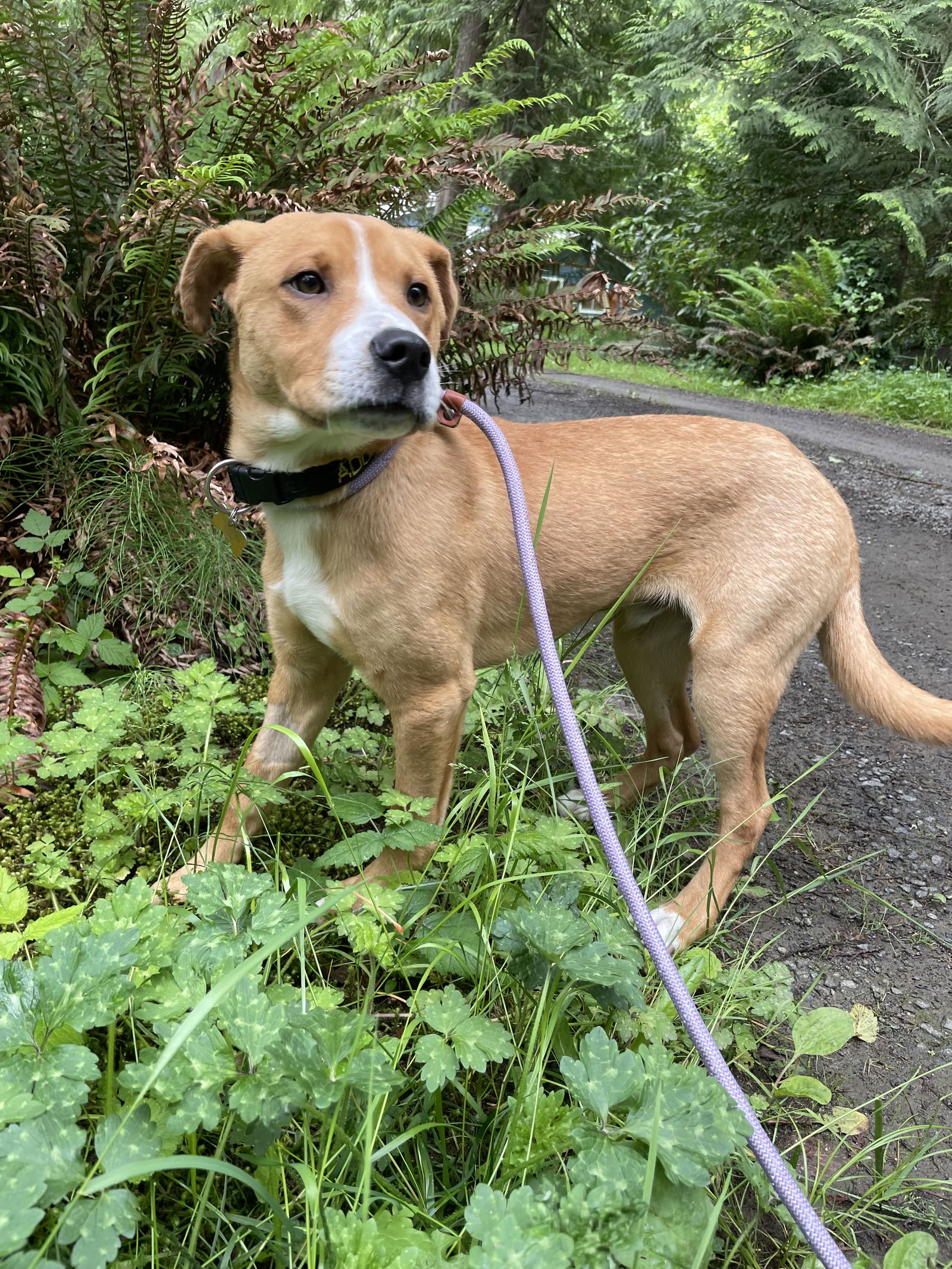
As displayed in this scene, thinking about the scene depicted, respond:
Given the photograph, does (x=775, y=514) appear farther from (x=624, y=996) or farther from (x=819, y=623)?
(x=624, y=996)

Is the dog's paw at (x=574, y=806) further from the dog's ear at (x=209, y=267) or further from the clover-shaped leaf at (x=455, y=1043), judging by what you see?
the dog's ear at (x=209, y=267)

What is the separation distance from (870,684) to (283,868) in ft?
6.27

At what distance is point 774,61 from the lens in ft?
48.8

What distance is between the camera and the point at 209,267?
2252 mm

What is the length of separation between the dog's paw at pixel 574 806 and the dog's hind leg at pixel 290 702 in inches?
35.2

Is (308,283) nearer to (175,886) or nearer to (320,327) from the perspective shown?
(320,327)

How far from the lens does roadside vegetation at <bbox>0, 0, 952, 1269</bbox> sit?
1231 mm

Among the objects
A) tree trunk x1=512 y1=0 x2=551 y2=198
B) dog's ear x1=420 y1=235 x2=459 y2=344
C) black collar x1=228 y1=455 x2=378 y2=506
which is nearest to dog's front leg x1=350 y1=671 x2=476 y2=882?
black collar x1=228 y1=455 x2=378 y2=506

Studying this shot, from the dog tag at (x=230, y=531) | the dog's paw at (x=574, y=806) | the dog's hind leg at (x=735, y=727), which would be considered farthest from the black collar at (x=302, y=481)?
the dog's paw at (x=574, y=806)

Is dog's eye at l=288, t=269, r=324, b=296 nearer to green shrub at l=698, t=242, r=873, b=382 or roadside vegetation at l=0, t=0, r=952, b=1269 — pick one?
roadside vegetation at l=0, t=0, r=952, b=1269

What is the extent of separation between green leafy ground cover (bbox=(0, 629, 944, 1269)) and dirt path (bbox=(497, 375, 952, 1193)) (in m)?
0.12

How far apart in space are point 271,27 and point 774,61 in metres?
15.4

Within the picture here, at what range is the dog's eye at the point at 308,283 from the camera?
203 centimetres

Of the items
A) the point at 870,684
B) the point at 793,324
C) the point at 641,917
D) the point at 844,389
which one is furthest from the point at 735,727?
the point at 793,324
